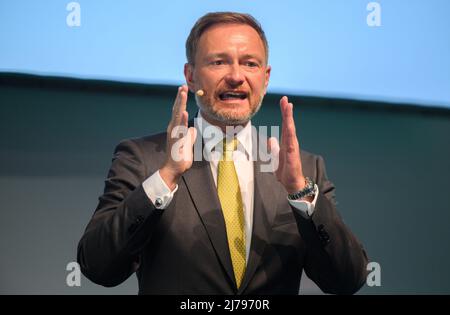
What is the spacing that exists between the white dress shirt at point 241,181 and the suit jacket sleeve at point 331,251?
0.09 ft

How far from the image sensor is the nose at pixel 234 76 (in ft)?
5.22

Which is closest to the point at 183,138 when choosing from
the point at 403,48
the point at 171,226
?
the point at 171,226

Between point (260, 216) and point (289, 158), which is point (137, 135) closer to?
point (260, 216)

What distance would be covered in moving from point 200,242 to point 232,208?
0.12 m

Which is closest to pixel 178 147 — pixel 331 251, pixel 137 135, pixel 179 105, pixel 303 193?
pixel 179 105

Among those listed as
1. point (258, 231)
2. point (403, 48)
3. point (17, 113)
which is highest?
point (403, 48)

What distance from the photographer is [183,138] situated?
1411mm

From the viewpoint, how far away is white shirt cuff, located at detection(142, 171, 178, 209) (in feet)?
4.58

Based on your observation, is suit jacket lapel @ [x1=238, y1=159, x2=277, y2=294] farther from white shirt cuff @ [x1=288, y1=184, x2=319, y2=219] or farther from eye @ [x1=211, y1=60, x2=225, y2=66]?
eye @ [x1=211, y1=60, x2=225, y2=66]

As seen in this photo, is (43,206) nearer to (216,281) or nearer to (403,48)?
(216,281)

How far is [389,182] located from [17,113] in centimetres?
161

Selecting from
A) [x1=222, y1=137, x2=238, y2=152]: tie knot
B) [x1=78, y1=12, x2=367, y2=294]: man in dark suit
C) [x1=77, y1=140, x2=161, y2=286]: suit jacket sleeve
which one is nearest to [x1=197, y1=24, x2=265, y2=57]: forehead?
[x1=78, y1=12, x2=367, y2=294]: man in dark suit

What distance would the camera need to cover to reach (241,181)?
160cm

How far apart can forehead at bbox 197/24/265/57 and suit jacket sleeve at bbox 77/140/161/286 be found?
354 millimetres
